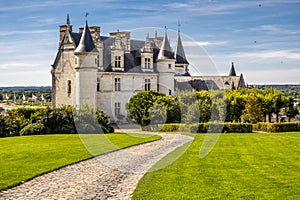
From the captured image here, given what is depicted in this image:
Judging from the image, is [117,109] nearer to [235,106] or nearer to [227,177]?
[235,106]

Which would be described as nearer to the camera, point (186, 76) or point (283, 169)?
point (283, 169)

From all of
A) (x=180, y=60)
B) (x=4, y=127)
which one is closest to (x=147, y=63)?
(x=180, y=60)

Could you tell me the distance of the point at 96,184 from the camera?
38.3ft

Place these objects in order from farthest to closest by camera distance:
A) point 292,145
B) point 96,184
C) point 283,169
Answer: point 292,145, point 283,169, point 96,184

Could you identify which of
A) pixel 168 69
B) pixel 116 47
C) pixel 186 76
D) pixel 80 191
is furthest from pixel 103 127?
pixel 186 76

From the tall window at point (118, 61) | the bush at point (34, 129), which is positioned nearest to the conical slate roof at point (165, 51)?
the tall window at point (118, 61)

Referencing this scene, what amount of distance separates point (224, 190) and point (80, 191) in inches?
141

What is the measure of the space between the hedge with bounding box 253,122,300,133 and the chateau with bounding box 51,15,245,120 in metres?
13.0

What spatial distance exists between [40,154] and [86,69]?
20642mm

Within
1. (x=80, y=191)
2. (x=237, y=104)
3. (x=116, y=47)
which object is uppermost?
(x=116, y=47)

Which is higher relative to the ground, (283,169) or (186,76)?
(186,76)

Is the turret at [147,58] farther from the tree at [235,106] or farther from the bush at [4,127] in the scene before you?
the bush at [4,127]

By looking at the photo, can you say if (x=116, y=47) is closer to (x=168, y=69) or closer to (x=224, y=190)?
(x=168, y=69)

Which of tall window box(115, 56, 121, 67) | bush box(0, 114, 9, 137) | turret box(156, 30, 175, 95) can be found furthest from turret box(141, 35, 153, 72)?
bush box(0, 114, 9, 137)
